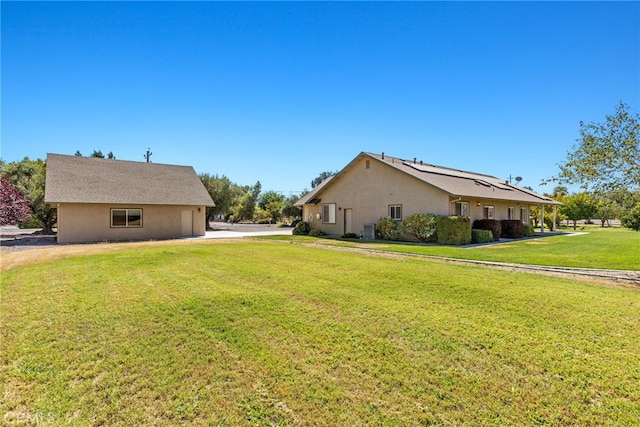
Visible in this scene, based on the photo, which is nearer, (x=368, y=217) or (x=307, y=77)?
(x=307, y=77)

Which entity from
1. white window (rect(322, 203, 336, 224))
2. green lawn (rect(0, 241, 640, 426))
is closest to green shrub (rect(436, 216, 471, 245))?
white window (rect(322, 203, 336, 224))

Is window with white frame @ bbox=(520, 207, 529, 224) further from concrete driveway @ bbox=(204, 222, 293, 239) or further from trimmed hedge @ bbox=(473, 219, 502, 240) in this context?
concrete driveway @ bbox=(204, 222, 293, 239)

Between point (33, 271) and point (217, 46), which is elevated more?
point (217, 46)

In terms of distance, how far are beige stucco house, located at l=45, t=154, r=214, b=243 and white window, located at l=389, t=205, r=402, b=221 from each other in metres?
12.9

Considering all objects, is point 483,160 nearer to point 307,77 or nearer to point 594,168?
point 307,77

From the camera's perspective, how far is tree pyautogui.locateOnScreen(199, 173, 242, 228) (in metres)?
37.2

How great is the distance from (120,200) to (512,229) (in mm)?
25136

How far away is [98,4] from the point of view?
34.4 feet

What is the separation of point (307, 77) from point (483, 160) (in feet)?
82.4

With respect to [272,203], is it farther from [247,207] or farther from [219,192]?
[219,192]

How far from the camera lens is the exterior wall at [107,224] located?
62.7 ft

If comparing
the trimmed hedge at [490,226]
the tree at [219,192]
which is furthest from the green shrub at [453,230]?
the tree at [219,192]

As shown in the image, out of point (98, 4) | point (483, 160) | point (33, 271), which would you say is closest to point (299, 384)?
point (33, 271)

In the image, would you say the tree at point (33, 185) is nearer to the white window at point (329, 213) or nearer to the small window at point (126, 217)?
the small window at point (126, 217)
